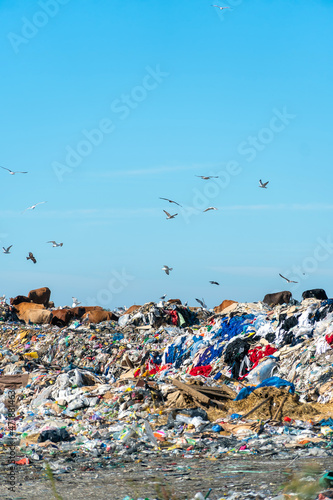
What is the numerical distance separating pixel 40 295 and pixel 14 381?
16114 mm

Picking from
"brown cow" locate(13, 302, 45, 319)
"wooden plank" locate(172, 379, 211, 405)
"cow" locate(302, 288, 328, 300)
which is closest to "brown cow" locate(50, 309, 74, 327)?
"brown cow" locate(13, 302, 45, 319)

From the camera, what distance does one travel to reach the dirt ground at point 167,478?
508 centimetres

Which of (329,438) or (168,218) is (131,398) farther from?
(168,218)

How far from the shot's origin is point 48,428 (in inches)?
322

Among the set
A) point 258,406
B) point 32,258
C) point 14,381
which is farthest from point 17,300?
point 258,406

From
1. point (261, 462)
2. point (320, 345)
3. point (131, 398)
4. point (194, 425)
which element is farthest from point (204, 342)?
point (261, 462)

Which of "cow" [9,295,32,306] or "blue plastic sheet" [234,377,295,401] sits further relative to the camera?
"cow" [9,295,32,306]

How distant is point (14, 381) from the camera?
42.4 ft

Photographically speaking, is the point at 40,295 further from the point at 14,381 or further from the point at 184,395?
the point at 184,395

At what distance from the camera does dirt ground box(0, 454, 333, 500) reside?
5.08 m

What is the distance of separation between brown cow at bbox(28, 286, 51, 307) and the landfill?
37.0 ft

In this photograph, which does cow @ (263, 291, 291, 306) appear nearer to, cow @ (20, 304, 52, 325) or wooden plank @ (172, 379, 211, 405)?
cow @ (20, 304, 52, 325)

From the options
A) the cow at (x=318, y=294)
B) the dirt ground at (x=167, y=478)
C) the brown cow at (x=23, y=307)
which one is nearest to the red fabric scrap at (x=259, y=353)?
the dirt ground at (x=167, y=478)

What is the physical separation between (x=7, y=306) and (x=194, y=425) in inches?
700
